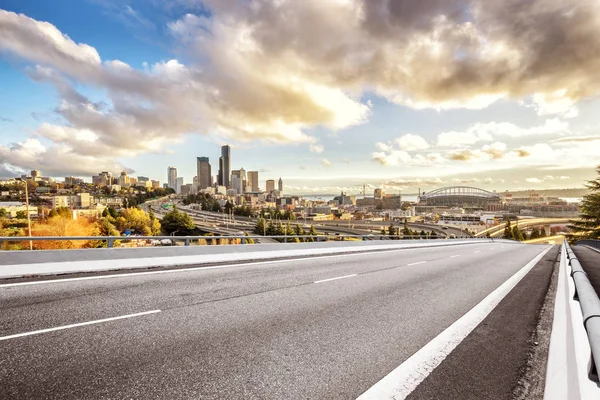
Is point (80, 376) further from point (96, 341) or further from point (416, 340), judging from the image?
point (416, 340)

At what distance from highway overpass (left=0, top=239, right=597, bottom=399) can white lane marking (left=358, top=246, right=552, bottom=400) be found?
0.02 m

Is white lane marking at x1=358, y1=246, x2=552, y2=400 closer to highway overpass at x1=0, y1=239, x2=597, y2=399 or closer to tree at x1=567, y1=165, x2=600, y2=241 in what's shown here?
highway overpass at x1=0, y1=239, x2=597, y2=399

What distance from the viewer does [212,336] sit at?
4410 millimetres

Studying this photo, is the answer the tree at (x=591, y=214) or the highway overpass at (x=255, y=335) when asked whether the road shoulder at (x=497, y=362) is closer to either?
the highway overpass at (x=255, y=335)

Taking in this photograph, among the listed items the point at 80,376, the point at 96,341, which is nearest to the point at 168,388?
the point at 80,376

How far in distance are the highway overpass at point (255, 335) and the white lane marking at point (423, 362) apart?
0.02 meters

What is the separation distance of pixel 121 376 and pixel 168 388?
642 millimetres

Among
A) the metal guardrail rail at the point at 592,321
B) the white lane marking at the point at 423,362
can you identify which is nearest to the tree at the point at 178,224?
the white lane marking at the point at 423,362

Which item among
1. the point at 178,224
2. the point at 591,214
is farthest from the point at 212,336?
the point at 178,224

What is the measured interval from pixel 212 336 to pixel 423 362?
2.96 m

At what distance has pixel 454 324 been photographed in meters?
5.29

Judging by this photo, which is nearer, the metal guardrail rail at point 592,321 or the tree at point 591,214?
the metal guardrail rail at point 592,321

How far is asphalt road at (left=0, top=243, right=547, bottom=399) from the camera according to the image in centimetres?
313

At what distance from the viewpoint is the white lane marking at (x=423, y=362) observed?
3107 millimetres
